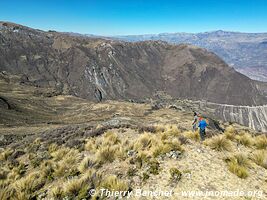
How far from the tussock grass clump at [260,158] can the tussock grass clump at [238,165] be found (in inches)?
22.7

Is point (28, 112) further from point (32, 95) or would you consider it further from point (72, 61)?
point (72, 61)

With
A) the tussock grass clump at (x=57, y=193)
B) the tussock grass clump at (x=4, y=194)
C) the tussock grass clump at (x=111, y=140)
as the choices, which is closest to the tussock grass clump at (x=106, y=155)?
the tussock grass clump at (x=111, y=140)

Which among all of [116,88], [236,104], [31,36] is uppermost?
[31,36]

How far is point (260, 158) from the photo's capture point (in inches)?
413

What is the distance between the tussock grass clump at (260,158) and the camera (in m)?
10.3

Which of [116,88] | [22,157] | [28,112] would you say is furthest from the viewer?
[116,88]

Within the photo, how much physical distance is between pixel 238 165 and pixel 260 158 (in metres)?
1.60

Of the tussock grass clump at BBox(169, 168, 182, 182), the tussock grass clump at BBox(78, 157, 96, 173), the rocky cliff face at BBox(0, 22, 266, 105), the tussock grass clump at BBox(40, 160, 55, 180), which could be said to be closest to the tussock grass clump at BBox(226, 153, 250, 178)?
the tussock grass clump at BBox(169, 168, 182, 182)

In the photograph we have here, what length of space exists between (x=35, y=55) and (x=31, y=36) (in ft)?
69.0

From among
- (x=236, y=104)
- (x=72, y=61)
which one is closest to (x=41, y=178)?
(x=72, y=61)

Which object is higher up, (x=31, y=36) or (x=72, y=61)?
(x=31, y=36)

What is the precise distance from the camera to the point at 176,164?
397 inches

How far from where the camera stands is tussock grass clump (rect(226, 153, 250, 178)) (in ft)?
30.2

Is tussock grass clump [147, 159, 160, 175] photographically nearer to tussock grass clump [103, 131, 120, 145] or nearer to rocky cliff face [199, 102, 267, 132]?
tussock grass clump [103, 131, 120, 145]
